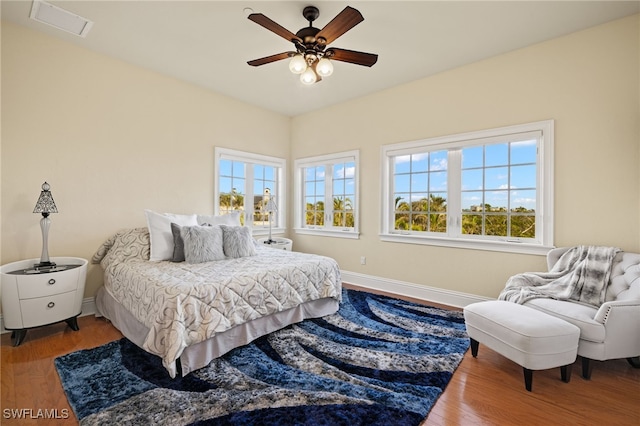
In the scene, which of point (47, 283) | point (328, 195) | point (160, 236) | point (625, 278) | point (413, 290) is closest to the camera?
point (625, 278)

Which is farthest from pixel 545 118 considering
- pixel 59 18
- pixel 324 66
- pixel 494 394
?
pixel 59 18

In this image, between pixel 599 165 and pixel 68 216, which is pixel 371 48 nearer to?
pixel 599 165

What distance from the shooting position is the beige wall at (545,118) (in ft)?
8.62

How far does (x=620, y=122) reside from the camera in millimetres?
2639

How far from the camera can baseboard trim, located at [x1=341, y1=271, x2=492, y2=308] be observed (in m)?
3.49

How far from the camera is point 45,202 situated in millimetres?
2672

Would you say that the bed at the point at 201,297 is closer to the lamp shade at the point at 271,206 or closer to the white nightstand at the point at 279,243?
the white nightstand at the point at 279,243

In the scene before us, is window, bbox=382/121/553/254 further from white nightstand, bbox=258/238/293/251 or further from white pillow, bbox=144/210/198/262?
white pillow, bbox=144/210/198/262

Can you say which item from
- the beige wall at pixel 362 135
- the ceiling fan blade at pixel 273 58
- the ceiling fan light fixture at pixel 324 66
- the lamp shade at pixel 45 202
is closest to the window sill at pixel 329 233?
the beige wall at pixel 362 135

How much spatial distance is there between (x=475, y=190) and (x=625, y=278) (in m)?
1.54

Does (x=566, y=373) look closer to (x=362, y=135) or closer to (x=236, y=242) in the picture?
(x=236, y=242)

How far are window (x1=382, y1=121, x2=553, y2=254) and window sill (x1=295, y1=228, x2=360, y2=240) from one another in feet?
1.67

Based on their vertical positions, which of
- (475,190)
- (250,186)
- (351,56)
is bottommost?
(475,190)

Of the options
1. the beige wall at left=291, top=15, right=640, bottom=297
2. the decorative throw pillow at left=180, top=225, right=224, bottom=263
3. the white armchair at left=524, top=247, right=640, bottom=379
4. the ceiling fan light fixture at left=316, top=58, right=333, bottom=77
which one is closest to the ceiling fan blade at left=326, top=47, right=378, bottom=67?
the ceiling fan light fixture at left=316, top=58, right=333, bottom=77
